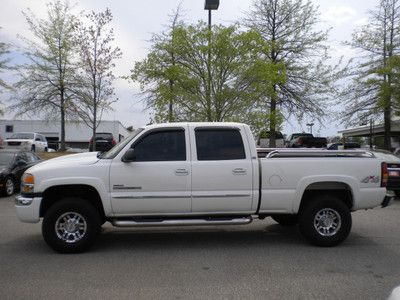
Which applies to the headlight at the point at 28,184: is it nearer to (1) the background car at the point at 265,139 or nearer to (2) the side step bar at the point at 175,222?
(2) the side step bar at the point at 175,222

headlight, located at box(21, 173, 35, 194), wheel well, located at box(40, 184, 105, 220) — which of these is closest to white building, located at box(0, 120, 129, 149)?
wheel well, located at box(40, 184, 105, 220)

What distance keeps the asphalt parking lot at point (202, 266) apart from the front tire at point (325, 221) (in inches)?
6.7

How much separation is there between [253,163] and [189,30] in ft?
41.7

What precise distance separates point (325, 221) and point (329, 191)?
20.6 inches

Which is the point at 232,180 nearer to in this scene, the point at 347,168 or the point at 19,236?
the point at 347,168

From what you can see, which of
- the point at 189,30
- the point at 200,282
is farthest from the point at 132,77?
the point at 200,282

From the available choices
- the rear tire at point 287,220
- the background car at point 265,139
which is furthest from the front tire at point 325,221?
the background car at point 265,139

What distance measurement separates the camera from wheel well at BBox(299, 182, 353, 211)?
7.85 metres

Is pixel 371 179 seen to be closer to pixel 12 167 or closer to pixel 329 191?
pixel 329 191

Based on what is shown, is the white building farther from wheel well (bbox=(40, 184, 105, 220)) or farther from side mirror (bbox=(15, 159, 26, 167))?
wheel well (bbox=(40, 184, 105, 220))

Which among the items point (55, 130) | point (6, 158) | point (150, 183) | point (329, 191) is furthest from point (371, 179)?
point (55, 130)

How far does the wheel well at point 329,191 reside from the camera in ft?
25.7

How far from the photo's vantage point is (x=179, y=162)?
7.50 metres

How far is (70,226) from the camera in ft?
24.2
